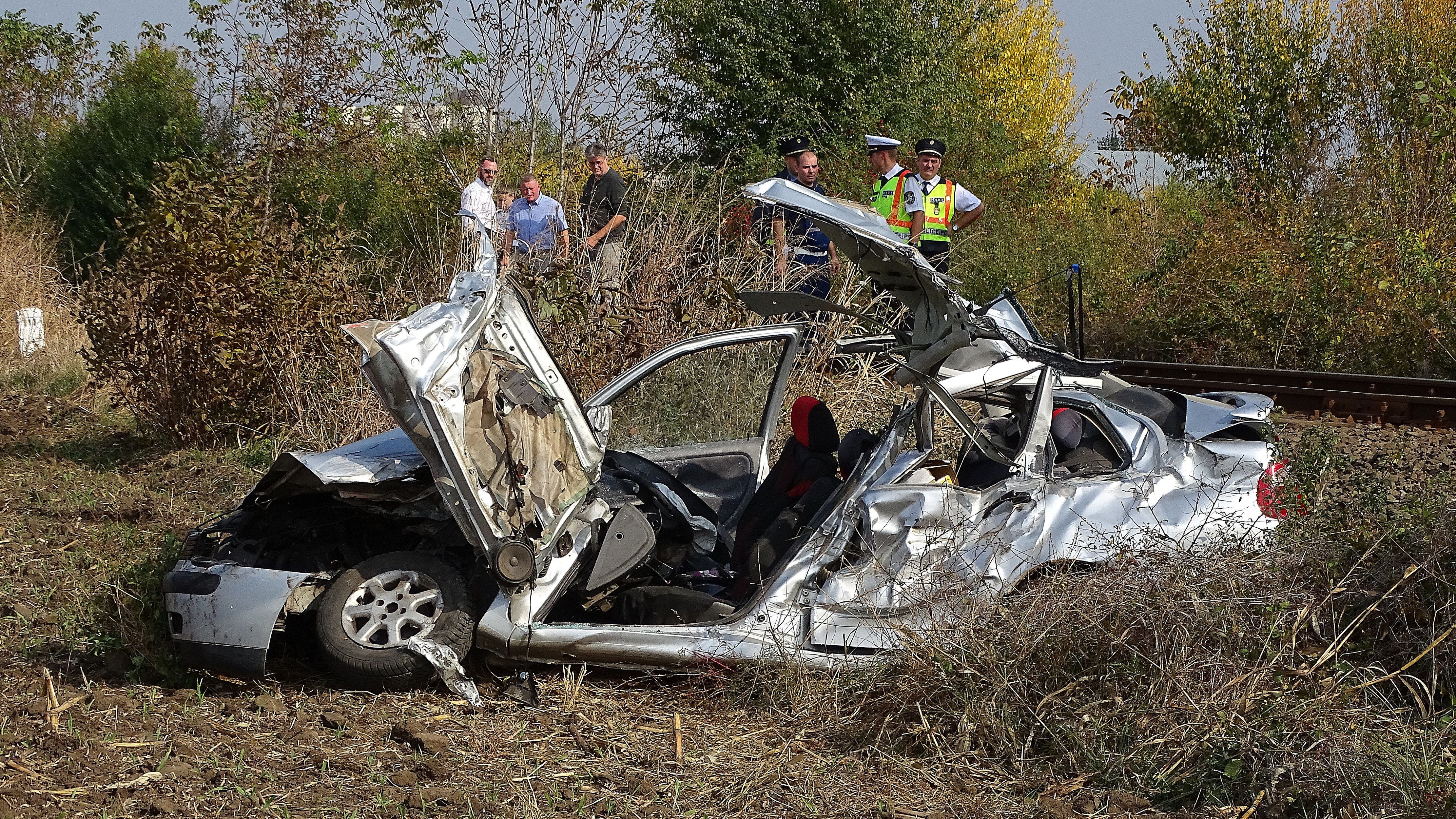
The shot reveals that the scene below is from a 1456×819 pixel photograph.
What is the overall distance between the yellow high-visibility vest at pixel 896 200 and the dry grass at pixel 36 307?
7.55 meters

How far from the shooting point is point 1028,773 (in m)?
4.27

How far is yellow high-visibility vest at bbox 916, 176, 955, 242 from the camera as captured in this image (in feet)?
33.1

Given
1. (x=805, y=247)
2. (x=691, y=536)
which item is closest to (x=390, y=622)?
(x=691, y=536)

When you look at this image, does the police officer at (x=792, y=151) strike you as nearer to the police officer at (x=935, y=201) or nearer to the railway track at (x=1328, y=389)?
the police officer at (x=935, y=201)

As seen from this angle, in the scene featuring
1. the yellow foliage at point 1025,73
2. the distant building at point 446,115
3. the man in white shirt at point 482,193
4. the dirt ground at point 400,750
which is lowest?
the dirt ground at point 400,750

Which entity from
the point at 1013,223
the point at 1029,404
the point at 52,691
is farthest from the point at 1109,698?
the point at 1013,223

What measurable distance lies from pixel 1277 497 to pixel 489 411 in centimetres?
301

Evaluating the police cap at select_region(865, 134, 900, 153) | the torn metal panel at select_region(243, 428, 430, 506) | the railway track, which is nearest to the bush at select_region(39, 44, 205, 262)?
the police cap at select_region(865, 134, 900, 153)

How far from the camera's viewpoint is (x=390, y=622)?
489 cm

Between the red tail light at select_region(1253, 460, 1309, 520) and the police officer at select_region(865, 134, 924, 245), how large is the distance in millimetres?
5175

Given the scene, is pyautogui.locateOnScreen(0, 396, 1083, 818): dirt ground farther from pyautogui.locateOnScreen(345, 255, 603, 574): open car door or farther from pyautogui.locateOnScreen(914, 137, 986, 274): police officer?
pyautogui.locateOnScreen(914, 137, 986, 274): police officer

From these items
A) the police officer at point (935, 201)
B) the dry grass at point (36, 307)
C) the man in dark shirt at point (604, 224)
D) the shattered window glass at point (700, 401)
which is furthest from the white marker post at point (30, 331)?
the police officer at point (935, 201)

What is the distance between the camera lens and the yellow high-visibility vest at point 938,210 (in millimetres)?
10078

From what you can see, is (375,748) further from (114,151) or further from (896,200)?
(114,151)
